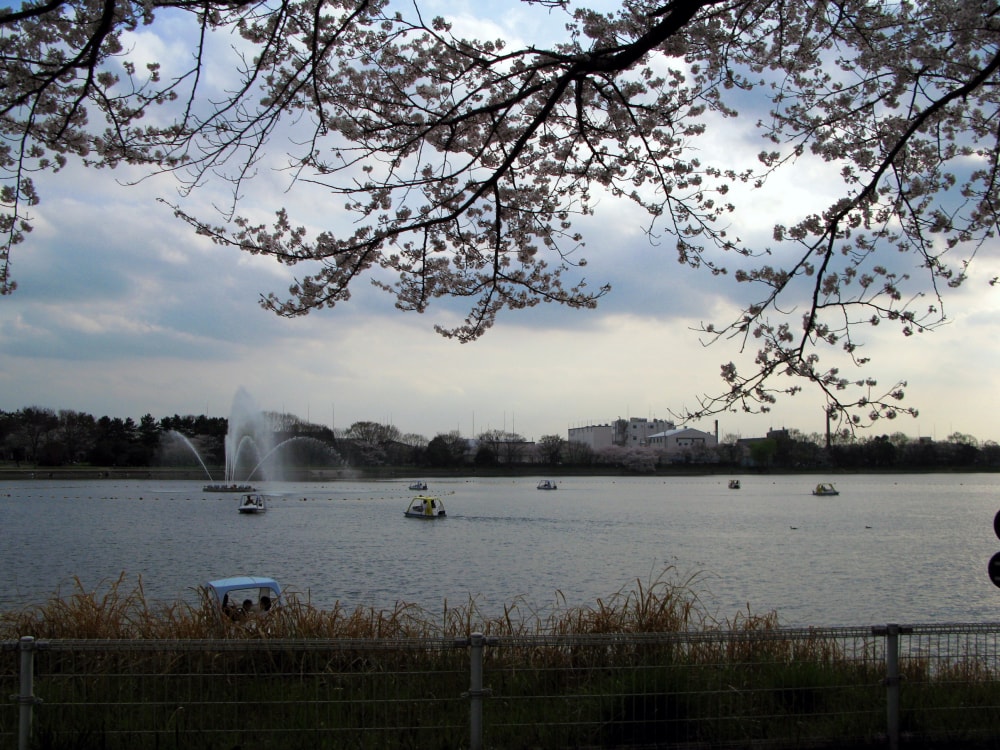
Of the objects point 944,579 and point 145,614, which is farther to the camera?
point 944,579

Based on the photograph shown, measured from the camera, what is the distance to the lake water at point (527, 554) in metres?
26.4

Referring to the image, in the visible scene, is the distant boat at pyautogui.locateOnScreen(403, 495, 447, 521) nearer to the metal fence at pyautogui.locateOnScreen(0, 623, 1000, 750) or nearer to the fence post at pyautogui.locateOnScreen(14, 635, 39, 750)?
the metal fence at pyautogui.locateOnScreen(0, 623, 1000, 750)

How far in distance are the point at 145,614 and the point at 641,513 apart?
61429 mm

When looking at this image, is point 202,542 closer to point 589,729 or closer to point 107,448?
point 589,729

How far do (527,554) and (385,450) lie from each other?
453 ft

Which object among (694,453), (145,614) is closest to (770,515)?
(145,614)

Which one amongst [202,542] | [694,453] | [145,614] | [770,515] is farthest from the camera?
[694,453]

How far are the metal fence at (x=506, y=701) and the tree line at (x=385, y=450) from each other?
10874 centimetres

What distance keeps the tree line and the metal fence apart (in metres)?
109

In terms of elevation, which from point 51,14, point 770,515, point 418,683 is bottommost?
point 770,515

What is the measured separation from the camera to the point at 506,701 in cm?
776

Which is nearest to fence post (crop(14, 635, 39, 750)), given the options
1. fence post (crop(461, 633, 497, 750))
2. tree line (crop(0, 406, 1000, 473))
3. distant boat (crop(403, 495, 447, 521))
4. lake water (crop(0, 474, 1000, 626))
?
fence post (crop(461, 633, 497, 750))

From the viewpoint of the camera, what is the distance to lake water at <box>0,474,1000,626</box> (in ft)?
86.5

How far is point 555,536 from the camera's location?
4788 cm
